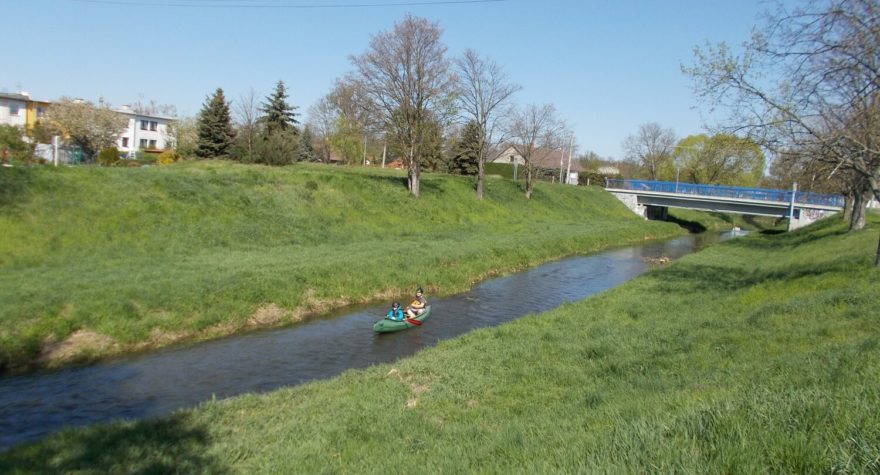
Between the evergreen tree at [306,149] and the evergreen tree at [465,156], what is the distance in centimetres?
1938

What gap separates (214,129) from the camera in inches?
2012

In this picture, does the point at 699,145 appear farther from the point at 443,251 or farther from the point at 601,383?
the point at 601,383

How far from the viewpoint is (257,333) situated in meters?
16.8

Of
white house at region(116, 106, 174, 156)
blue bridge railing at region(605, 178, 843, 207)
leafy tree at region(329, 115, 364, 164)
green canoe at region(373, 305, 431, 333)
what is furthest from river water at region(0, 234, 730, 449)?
white house at region(116, 106, 174, 156)

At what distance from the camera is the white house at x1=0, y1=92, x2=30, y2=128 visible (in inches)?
2365

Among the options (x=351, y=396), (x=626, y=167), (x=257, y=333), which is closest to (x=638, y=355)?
(x=351, y=396)

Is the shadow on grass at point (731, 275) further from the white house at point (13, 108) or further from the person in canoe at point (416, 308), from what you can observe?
the white house at point (13, 108)

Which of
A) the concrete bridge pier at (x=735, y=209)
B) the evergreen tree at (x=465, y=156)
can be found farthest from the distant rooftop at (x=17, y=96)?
the concrete bridge pier at (x=735, y=209)

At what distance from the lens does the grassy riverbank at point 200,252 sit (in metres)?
14.9

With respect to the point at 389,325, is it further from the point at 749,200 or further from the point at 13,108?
the point at 13,108

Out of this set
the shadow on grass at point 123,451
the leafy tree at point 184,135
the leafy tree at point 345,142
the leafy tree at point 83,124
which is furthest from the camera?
the leafy tree at point 345,142

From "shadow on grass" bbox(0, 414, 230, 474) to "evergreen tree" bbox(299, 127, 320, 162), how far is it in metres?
64.8

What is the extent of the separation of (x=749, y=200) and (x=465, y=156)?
28334 mm

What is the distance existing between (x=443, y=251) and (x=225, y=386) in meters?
16.3
